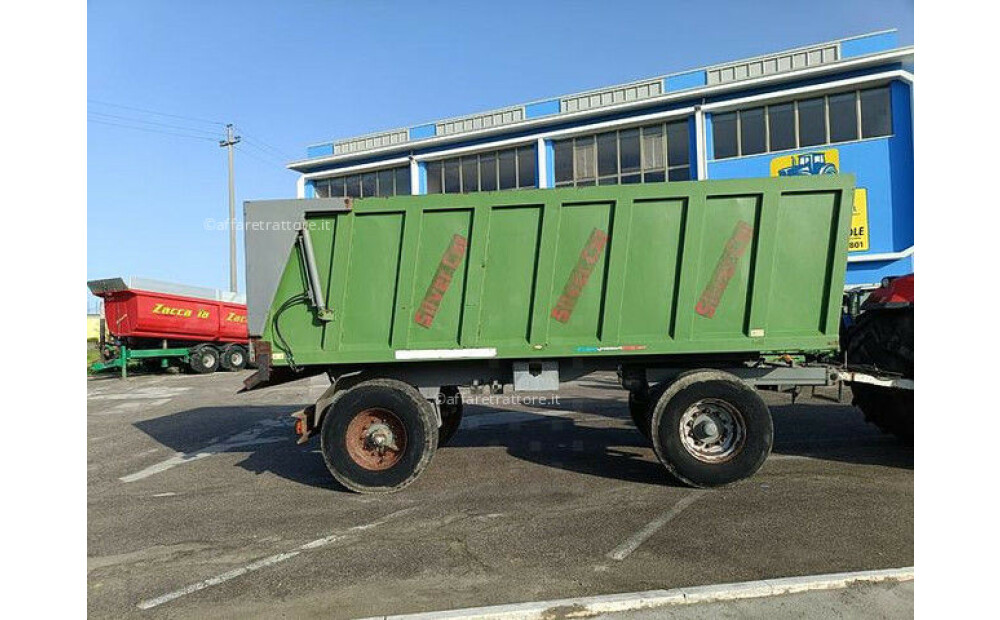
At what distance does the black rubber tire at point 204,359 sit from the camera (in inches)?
849

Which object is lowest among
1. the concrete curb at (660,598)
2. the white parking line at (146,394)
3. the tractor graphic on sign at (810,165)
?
the white parking line at (146,394)

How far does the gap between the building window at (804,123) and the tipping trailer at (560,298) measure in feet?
58.9

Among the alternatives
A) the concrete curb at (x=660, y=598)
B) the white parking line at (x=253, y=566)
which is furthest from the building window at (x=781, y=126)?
the white parking line at (x=253, y=566)

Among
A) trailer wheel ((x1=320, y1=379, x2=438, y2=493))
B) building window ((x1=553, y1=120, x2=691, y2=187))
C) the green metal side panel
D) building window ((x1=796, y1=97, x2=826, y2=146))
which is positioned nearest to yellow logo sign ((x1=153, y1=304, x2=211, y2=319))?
building window ((x1=553, y1=120, x2=691, y2=187))

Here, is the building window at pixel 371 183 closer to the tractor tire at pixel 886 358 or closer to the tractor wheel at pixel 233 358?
the tractor wheel at pixel 233 358

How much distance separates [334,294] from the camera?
6.13 m

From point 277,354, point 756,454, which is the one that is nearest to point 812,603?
point 756,454

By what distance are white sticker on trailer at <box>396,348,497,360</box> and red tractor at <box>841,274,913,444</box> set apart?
13.8 feet

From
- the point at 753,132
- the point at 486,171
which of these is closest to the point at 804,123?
the point at 753,132

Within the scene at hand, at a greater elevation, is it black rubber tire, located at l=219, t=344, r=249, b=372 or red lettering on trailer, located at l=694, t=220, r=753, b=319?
red lettering on trailer, located at l=694, t=220, r=753, b=319

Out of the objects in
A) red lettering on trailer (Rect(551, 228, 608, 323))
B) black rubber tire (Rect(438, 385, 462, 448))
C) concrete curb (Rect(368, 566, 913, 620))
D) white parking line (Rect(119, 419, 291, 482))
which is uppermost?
red lettering on trailer (Rect(551, 228, 608, 323))

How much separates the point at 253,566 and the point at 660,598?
2.91 meters

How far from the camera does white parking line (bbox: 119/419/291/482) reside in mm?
7398

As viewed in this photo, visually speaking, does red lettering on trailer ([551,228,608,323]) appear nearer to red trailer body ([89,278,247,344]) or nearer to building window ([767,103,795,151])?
red trailer body ([89,278,247,344])
